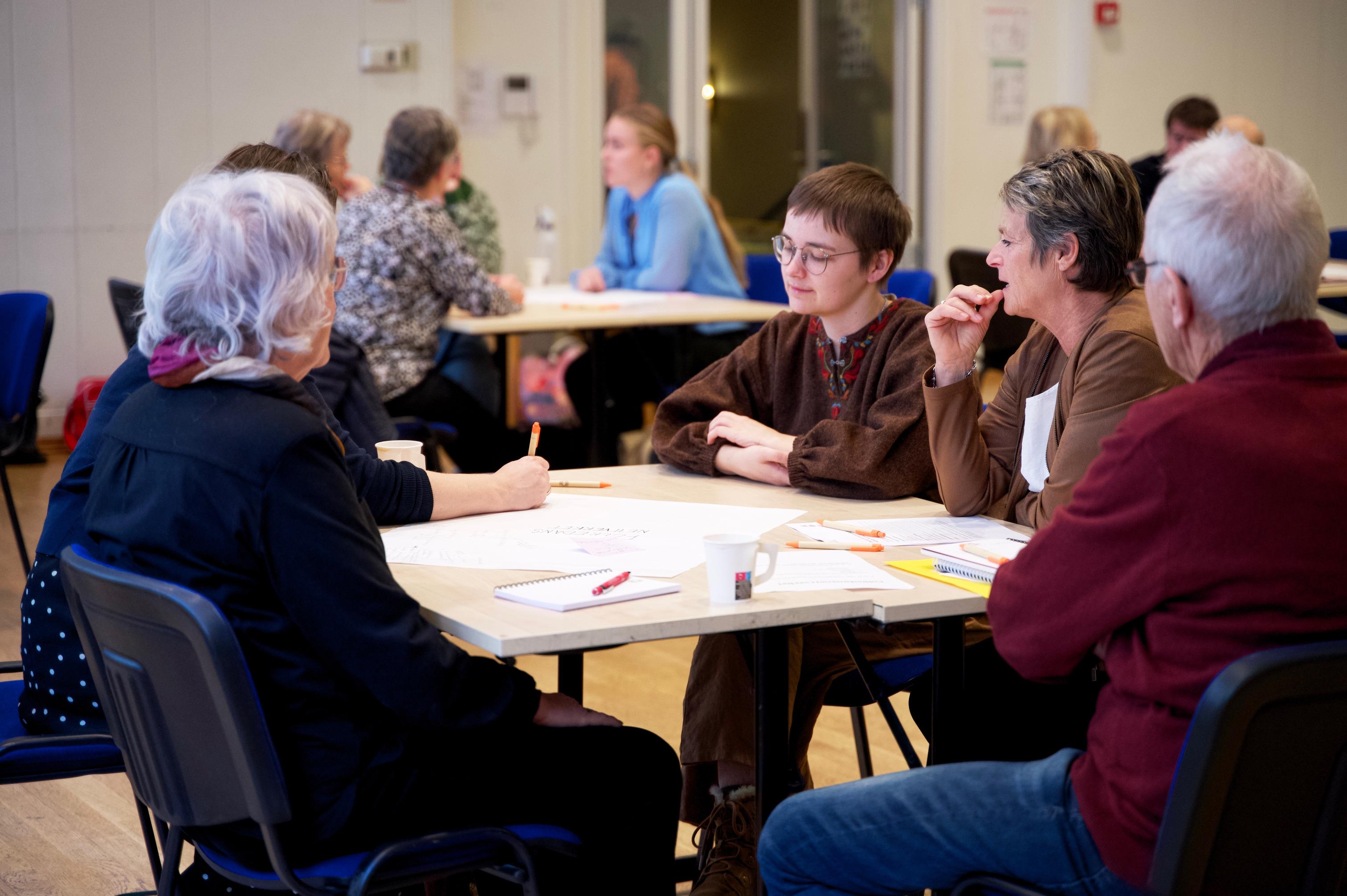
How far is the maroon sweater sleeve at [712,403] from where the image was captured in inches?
94.2

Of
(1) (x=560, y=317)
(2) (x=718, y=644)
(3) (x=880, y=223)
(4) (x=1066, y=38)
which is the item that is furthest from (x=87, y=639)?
(4) (x=1066, y=38)

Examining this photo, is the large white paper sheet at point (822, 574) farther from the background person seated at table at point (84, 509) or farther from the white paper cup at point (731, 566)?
the background person seated at table at point (84, 509)

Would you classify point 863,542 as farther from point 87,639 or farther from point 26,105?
point 26,105

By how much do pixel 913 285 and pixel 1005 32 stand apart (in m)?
4.96

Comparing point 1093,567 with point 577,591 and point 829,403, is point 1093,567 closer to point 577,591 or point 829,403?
point 577,591

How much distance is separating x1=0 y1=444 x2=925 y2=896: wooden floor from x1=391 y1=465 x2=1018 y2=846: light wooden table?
2.63 feet

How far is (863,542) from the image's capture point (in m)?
1.87

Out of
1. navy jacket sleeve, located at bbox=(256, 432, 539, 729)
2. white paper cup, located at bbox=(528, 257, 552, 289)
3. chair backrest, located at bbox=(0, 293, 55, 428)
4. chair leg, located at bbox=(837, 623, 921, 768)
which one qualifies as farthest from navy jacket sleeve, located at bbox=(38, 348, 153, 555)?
white paper cup, located at bbox=(528, 257, 552, 289)

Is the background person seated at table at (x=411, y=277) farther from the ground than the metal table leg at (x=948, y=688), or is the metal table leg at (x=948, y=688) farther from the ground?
the background person seated at table at (x=411, y=277)

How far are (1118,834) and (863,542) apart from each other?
24.6 inches

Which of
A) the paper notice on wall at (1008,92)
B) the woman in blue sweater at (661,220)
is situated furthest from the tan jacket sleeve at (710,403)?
the paper notice on wall at (1008,92)

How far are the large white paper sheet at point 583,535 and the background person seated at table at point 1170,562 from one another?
1.50ft

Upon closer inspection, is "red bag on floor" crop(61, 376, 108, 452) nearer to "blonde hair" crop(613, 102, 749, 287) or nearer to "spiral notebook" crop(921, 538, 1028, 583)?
"blonde hair" crop(613, 102, 749, 287)

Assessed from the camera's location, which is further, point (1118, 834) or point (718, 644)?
point (718, 644)
